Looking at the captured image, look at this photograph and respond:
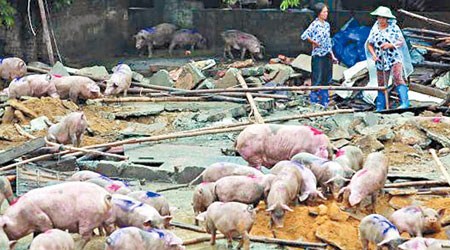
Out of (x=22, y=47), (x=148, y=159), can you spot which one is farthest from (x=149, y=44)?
(x=148, y=159)

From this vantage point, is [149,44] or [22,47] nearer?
[22,47]

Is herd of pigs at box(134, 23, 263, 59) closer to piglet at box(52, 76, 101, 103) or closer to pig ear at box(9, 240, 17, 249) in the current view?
piglet at box(52, 76, 101, 103)

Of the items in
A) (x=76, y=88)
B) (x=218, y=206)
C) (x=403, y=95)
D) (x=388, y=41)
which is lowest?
(x=403, y=95)

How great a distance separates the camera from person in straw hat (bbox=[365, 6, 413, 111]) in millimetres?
14273

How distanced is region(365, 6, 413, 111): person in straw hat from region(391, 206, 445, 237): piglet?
6098 millimetres

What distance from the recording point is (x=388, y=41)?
1430 centimetres

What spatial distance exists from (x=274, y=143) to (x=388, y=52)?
4.62 metres

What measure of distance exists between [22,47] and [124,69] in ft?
13.4

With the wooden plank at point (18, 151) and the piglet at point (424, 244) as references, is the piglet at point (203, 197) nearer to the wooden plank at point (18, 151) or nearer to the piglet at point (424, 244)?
the piglet at point (424, 244)

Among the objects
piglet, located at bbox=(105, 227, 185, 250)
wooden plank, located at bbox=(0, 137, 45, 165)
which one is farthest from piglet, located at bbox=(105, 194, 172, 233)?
wooden plank, located at bbox=(0, 137, 45, 165)

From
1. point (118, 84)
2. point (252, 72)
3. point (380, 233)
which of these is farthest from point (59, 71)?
point (380, 233)

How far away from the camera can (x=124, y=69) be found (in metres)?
15.7

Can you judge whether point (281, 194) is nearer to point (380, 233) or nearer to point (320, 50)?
point (380, 233)

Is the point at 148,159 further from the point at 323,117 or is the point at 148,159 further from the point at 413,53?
the point at 413,53
